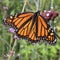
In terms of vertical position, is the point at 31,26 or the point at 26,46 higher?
the point at 31,26

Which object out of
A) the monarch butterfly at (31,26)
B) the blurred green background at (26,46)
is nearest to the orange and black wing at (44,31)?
the monarch butterfly at (31,26)

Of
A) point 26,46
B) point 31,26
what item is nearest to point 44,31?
point 31,26

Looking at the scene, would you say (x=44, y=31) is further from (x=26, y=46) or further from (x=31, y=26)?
(x=26, y=46)

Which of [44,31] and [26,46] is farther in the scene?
[26,46]

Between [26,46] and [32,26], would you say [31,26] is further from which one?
[26,46]

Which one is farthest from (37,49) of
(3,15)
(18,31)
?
(18,31)

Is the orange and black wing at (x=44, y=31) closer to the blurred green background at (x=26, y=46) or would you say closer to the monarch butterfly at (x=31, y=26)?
the monarch butterfly at (x=31, y=26)

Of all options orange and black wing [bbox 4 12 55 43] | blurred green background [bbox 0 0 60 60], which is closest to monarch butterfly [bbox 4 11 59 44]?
orange and black wing [bbox 4 12 55 43]

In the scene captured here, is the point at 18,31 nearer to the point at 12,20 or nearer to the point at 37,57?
the point at 12,20

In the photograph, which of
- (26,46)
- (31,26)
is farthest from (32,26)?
(26,46)
